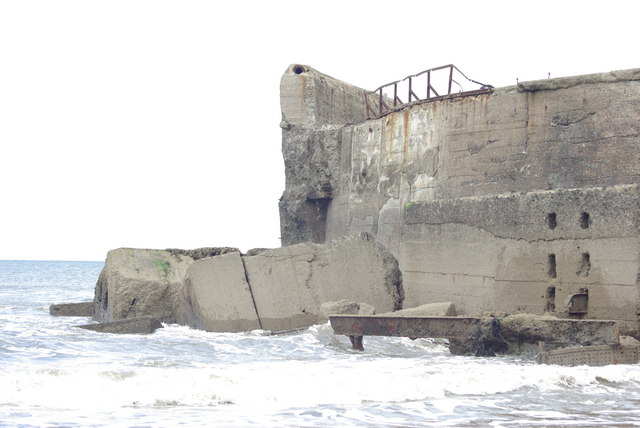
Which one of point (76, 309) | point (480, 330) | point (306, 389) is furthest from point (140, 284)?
point (306, 389)

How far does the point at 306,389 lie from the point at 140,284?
6.51 meters

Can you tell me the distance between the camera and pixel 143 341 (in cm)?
1261

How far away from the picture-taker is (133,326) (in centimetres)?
1354

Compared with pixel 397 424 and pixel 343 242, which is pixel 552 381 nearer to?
pixel 397 424

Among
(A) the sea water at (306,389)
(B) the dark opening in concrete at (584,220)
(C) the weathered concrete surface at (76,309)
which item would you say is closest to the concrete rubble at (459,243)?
(B) the dark opening in concrete at (584,220)

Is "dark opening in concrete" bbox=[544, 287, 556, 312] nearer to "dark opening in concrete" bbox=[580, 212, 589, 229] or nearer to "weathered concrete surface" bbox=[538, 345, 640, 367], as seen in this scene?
"dark opening in concrete" bbox=[580, 212, 589, 229]

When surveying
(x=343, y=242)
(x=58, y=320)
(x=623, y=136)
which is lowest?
(x=58, y=320)

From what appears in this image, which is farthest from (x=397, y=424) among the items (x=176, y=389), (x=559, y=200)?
(x=559, y=200)

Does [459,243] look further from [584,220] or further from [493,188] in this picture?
[493,188]

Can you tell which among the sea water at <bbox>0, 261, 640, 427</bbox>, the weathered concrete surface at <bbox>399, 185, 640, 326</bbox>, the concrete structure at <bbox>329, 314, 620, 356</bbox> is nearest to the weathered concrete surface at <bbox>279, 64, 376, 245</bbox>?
the weathered concrete surface at <bbox>399, 185, 640, 326</bbox>

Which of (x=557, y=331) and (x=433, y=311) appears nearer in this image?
(x=557, y=331)

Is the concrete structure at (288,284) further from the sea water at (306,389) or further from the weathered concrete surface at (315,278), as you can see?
the sea water at (306,389)

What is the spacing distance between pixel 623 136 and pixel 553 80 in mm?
1271

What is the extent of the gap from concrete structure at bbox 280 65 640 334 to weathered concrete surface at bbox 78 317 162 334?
3.75m
